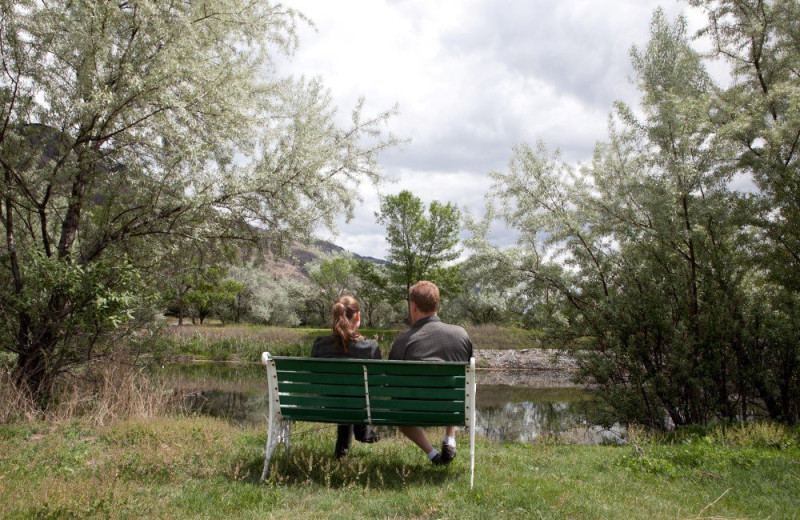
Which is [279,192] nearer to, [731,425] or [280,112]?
[280,112]

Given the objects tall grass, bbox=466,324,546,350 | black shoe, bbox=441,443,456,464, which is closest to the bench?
black shoe, bbox=441,443,456,464

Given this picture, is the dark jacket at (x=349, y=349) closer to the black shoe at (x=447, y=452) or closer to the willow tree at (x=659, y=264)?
the black shoe at (x=447, y=452)

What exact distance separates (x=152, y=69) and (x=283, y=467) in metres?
5.09

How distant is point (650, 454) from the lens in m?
5.45

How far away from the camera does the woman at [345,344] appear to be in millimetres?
4707

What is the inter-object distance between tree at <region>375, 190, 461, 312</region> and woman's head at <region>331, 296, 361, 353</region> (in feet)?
103

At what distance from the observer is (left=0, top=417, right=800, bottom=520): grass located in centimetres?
353

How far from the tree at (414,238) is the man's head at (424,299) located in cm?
3156

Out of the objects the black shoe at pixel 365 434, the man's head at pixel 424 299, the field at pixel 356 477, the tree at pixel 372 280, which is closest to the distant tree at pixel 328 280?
the tree at pixel 372 280

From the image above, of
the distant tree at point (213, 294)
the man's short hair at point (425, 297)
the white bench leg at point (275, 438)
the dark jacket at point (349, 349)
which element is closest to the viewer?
the white bench leg at point (275, 438)

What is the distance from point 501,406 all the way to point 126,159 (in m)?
10.7

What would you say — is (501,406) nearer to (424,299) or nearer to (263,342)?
(424,299)

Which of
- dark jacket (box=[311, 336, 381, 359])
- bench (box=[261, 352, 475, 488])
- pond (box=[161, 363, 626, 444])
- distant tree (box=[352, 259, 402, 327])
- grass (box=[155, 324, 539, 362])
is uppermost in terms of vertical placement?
distant tree (box=[352, 259, 402, 327])

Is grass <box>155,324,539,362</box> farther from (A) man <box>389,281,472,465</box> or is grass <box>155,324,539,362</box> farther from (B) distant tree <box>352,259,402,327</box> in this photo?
(A) man <box>389,281,472,465</box>
